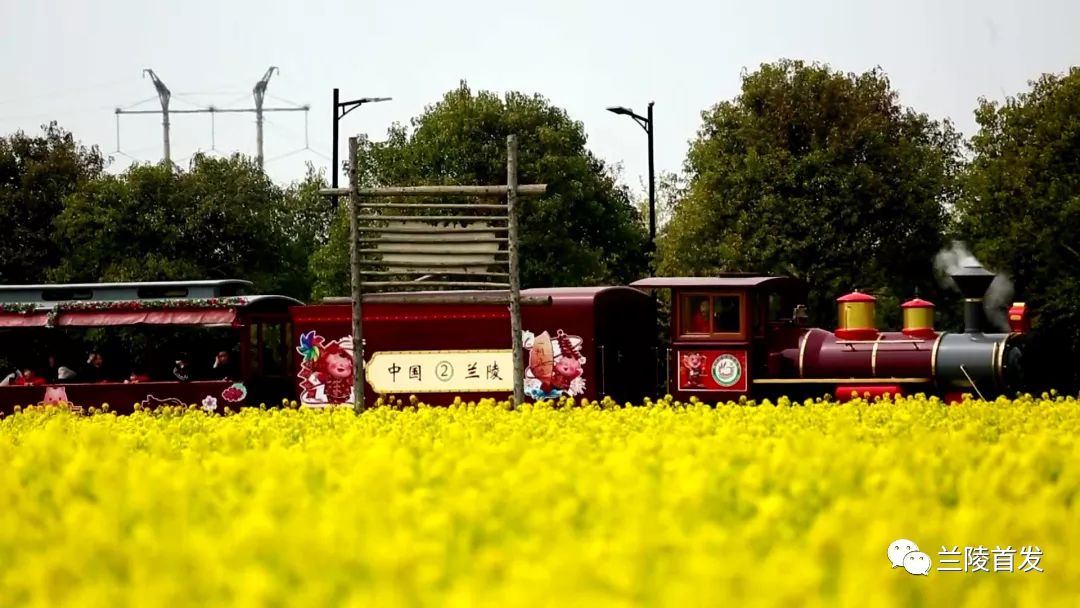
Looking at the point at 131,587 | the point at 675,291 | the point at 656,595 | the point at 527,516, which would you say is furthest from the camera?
the point at 675,291

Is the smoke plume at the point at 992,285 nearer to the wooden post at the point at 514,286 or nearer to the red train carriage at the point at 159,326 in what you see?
the red train carriage at the point at 159,326

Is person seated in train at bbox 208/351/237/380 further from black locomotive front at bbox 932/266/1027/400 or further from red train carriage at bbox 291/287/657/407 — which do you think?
black locomotive front at bbox 932/266/1027/400

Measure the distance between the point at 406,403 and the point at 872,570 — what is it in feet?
65.1

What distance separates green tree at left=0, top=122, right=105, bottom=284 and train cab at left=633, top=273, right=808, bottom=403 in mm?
29537

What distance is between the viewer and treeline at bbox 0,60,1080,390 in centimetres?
3709

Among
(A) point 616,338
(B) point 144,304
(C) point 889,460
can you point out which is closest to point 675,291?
(A) point 616,338

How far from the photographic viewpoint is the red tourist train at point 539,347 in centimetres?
2188

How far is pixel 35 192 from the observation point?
163 ft

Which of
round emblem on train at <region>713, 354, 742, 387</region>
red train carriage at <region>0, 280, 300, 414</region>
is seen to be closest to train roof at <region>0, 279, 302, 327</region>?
red train carriage at <region>0, 280, 300, 414</region>

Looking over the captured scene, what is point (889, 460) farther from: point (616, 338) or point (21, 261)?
point (21, 261)

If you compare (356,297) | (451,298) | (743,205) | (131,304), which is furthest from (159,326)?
(743,205)

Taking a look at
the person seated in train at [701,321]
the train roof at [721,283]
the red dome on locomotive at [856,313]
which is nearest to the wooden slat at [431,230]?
the train roof at [721,283]

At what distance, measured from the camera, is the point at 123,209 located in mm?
46688

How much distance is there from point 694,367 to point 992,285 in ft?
47.9
